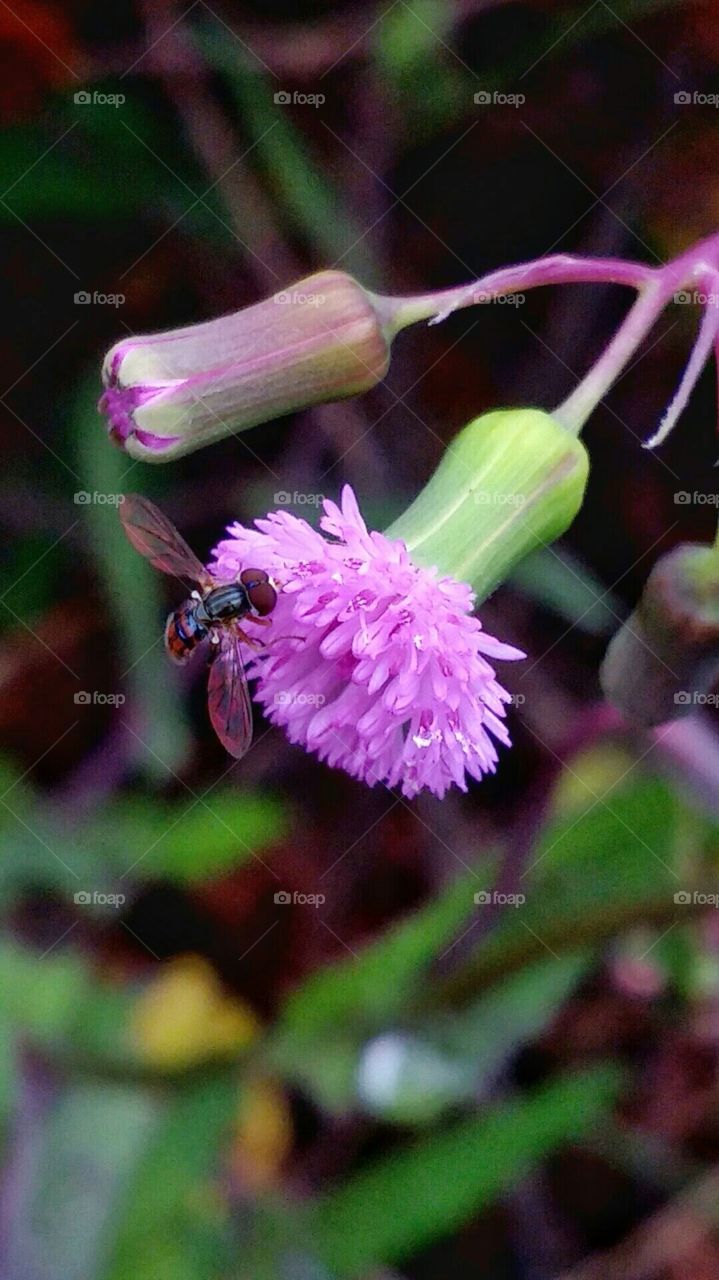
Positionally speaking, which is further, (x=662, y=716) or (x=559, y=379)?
(x=559, y=379)

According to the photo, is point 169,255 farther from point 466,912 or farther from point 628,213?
point 466,912

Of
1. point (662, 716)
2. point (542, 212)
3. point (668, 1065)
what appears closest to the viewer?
point (662, 716)

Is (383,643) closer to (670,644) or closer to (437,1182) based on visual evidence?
(670,644)

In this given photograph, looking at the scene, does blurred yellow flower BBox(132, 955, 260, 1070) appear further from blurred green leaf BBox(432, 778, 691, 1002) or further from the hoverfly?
the hoverfly

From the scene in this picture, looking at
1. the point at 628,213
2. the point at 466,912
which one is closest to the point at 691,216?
the point at 628,213

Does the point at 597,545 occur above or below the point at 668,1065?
above

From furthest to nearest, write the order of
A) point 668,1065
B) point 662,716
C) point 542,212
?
point 668,1065, point 542,212, point 662,716

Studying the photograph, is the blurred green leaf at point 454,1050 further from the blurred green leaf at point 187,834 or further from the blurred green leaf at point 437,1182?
the blurred green leaf at point 187,834
